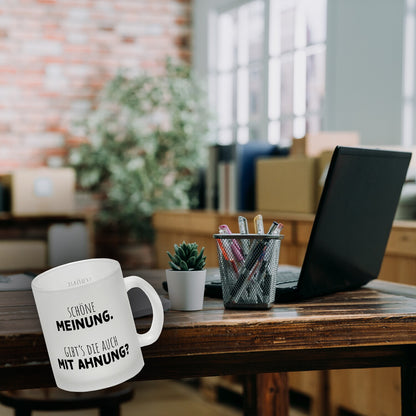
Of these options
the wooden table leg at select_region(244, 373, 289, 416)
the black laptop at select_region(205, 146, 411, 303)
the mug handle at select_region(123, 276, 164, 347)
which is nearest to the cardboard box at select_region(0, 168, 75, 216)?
the wooden table leg at select_region(244, 373, 289, 416)

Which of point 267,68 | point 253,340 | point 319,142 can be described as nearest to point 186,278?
point 253,340

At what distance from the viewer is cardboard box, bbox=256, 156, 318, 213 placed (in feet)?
10.8

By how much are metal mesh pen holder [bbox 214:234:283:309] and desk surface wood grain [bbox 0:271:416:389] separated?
2 cm

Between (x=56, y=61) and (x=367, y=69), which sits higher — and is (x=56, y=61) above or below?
above

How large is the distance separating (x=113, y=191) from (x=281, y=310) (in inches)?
144

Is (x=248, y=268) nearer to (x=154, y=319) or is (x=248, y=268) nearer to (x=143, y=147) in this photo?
(x=154, y=319)

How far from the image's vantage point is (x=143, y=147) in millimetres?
4848

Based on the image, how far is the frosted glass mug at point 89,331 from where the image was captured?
937 mm

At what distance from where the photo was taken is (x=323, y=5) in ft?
A: 13.6

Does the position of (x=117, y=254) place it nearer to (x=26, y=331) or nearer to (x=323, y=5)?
(x=323, y=5)

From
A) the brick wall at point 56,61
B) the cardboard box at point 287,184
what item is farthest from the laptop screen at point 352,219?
the brick wall at point 56,61

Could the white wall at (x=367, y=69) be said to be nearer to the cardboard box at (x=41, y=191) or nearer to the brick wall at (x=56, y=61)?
the cardboard box at (x=41, y=191)

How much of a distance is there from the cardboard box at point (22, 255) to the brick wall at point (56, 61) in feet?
2.39

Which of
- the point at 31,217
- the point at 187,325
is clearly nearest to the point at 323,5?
the point at 31,217
